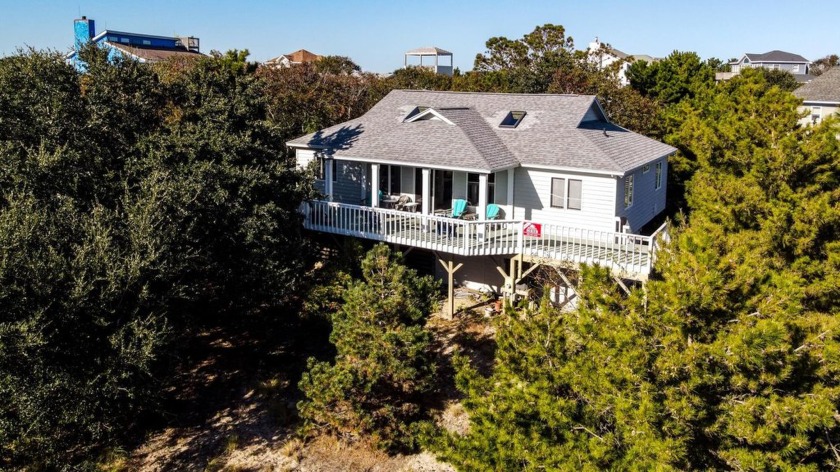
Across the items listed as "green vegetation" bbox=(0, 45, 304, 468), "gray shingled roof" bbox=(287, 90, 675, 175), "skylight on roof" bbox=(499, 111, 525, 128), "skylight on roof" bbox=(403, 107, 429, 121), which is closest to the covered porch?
"gray shingled roof" bbox=(287, 90, 675, 175)

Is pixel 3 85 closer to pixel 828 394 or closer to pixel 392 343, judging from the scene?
pixel 392 343

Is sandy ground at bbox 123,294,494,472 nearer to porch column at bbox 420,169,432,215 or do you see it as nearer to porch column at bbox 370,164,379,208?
porch column at bbox 420,169,432,215

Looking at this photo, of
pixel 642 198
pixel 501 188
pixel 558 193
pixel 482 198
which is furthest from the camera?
pixel 642 198

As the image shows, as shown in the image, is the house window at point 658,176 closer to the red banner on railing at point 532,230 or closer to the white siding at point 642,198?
the white siding at point 642,198

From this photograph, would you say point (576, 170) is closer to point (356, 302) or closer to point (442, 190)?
point (442, 190)

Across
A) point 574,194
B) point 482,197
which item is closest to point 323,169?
point 482,197

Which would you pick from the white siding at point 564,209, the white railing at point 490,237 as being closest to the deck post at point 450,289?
the white railing at point 490,237
